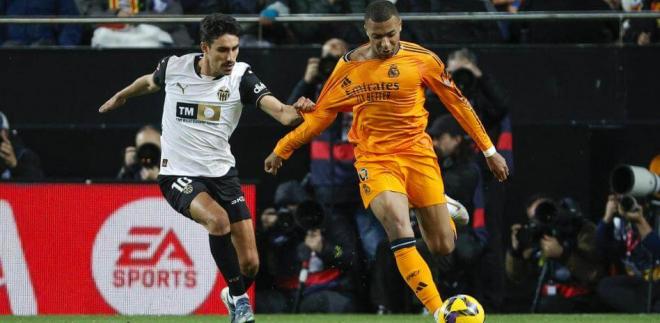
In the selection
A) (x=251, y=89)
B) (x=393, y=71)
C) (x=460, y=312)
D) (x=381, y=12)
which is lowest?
(x=460, y=312)

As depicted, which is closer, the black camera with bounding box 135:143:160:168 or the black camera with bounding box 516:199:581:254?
the black camera with bounding box 516:199:581:254

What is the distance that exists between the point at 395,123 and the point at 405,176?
381 mm

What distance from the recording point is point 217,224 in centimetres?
906

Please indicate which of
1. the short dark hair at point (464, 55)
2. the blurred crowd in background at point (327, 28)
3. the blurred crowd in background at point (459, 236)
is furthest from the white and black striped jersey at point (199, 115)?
the blurred crowd in background at point (327, 28)

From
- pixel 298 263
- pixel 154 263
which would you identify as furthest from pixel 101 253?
pixel 298 263

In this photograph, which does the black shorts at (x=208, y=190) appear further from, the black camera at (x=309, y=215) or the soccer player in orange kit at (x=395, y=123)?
the black camera at (x=309, y=215)

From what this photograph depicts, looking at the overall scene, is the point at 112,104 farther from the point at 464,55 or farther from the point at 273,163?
the point at 464,55

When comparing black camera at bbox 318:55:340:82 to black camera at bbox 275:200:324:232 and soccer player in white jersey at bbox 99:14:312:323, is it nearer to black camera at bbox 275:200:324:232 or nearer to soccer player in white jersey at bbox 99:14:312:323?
black camera at bbox 275:200:324:232

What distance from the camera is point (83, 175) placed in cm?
1310

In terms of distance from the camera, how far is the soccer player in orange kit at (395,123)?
29.8 ft

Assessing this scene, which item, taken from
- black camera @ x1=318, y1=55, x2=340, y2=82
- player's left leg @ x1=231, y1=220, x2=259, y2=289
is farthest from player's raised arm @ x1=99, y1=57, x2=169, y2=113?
black camera @ x1=318, y1=55, x2=340, y2=82

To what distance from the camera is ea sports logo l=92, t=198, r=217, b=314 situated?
11.7 m

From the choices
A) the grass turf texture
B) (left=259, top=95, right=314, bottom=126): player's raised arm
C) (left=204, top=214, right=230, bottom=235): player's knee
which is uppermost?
(left=259, top=95, right=314, bottom=126): player's raised arm

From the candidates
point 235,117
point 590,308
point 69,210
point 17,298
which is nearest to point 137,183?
point 69,210
